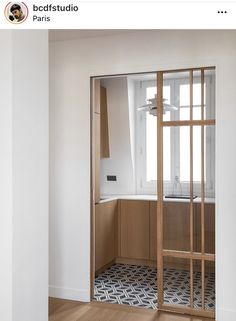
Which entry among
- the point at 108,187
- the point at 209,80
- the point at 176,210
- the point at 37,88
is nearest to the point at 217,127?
the point at 209,80

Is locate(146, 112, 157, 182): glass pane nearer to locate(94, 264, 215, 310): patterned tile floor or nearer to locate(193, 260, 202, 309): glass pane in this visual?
locate(94, 264, 215, 310): patterned tile floor

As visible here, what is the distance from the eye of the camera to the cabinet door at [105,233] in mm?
4398

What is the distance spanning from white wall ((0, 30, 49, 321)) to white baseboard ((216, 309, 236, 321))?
1.60 metres

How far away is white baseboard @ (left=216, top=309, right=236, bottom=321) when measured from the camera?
3.14 m

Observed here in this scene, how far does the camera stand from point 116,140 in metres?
5.52

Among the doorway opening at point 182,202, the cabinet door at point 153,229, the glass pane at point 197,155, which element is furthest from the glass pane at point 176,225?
the cabinet door at point 153,229

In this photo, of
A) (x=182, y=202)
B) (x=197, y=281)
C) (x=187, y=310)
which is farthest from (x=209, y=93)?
(x=187, y=310)

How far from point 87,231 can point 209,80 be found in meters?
1.87

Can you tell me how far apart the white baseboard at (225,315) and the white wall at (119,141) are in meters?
2.50

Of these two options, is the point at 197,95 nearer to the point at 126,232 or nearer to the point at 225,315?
the point at 225,315

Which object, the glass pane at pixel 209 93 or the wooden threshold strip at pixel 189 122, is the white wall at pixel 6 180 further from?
the glass pane at pixel 209 93

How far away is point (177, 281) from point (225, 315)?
521mm
